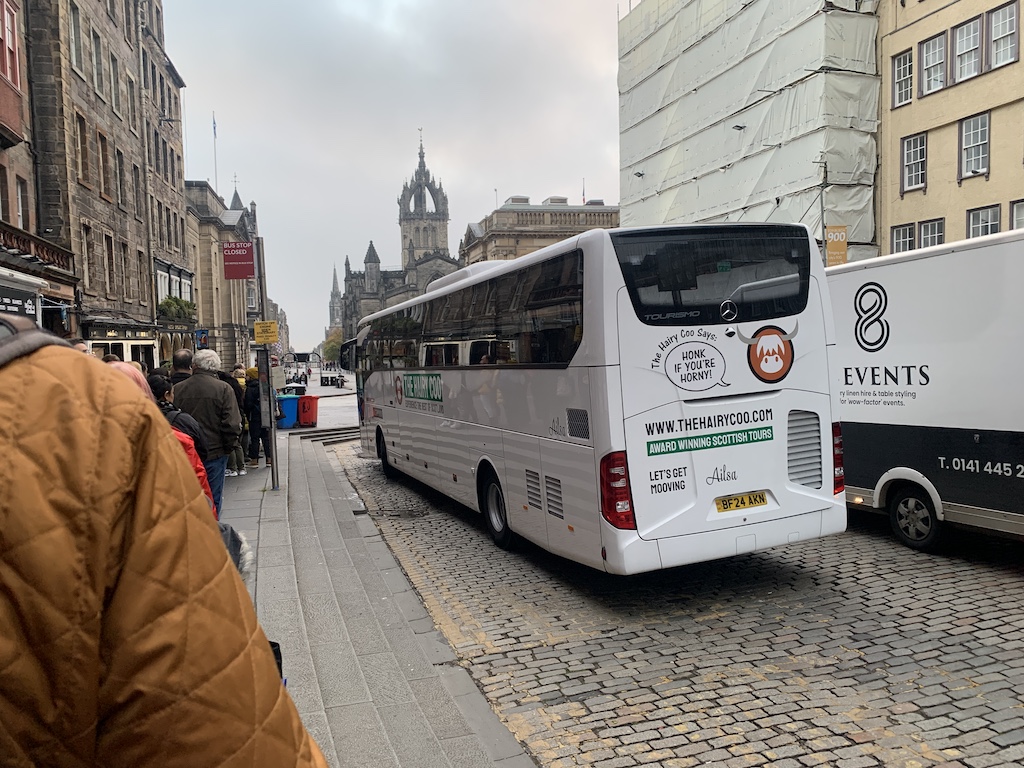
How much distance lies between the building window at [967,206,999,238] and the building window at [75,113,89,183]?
27.6 metres

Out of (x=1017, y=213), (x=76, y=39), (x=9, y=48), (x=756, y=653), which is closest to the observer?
(x=756, y=653)

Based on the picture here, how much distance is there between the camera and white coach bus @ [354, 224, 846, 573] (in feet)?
22.1

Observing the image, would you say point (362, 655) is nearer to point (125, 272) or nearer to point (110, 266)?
point (110, 266)

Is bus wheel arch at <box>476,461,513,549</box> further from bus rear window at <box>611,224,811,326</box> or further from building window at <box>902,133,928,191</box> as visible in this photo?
building window at <box>902,133,928,191</box>

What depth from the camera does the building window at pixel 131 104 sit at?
30.9 m

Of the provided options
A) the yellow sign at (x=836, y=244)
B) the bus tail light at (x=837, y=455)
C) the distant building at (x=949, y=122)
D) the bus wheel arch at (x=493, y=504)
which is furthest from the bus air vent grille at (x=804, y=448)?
the distant building at (x=949, y=122)

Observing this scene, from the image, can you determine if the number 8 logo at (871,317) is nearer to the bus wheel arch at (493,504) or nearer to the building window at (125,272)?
the bus wheel arch at (493,504)

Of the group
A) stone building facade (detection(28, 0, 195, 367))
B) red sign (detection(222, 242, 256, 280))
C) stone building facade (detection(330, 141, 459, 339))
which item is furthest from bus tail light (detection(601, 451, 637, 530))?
stone building facade (detection(330, 141, 459, 339))

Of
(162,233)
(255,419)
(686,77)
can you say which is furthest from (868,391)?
(162,233)

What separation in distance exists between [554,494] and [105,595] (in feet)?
22.3

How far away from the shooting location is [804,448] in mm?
7359

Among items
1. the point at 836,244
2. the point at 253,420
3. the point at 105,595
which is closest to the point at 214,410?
the point at 253,420

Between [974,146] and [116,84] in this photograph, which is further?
[116,84]

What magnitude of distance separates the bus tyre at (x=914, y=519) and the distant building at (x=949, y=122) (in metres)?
18.2
